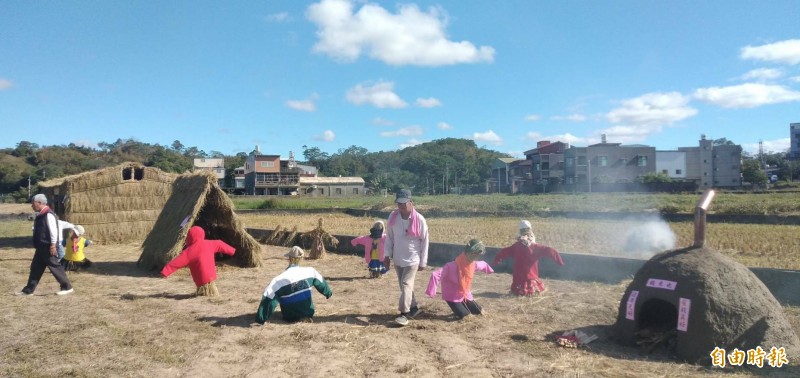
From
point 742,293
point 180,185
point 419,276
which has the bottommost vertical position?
point 419,276

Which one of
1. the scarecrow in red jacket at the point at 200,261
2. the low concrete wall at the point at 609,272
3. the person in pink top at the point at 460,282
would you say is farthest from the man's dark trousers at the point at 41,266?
the low concrete wall at the point at 609,272

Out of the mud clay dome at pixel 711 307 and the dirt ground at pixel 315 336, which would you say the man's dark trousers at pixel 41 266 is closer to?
the dirt ground at pixel 315 336

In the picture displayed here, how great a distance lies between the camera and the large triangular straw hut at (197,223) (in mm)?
10906

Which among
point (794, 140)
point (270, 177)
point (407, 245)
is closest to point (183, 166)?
point (270, 177)

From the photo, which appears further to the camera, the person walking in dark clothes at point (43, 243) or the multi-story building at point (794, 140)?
the multi-story building at point (794, 140)

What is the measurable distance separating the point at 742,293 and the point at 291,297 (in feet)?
16.9

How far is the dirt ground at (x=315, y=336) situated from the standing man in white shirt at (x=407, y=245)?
0.41m

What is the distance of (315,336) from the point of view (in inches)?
243

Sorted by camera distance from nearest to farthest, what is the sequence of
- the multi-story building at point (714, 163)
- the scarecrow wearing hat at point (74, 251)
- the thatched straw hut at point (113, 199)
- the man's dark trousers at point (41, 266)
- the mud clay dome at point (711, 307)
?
the mud clay dome at point (711, 307) → the man's dark trousers at point (41, 266) → the scarecrow wearing hat at point (74, 251) → the thatched straw hut at point (113, 199) → the multi-story building at point (714, 163)

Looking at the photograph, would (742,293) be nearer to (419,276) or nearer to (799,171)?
(419,276)

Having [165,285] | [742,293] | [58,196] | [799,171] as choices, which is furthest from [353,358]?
[799,171]

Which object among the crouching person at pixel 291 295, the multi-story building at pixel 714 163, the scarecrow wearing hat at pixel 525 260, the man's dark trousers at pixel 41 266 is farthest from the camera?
the multi-story building at pixel 714 163

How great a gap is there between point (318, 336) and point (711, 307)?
425 cm

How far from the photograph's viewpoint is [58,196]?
1828cm
